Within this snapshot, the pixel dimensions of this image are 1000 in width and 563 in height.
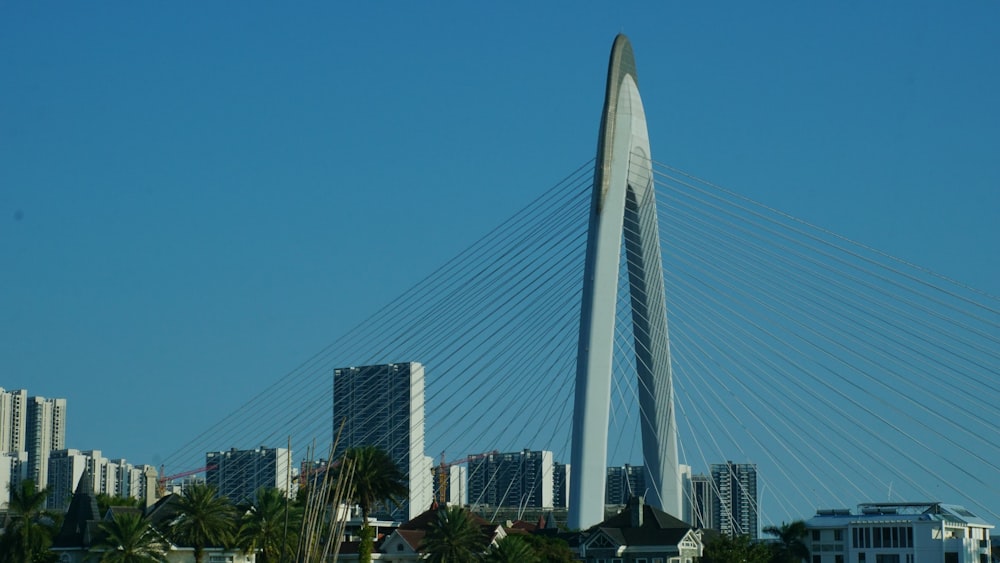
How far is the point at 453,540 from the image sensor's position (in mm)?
59875

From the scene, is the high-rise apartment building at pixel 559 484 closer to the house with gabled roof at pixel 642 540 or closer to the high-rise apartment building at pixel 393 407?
the high-rise apartment building at pixel 393 407

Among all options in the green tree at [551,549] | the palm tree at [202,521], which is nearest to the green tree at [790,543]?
the green tree at [551,549]

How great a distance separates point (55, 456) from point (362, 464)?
110 metres

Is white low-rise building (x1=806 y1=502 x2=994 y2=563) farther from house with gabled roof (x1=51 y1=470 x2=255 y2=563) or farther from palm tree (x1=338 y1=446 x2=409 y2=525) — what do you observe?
house with gabled roof (x1=51 y1=470 x2=255 y2=563)

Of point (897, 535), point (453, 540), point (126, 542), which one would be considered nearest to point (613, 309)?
point (453, 540)

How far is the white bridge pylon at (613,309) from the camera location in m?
46.0

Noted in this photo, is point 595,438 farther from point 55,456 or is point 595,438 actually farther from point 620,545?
point 55,456

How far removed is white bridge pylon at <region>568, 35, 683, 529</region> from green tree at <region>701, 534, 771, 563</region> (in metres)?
8.17

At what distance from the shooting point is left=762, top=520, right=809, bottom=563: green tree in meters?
76.2

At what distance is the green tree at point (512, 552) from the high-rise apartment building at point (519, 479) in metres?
104

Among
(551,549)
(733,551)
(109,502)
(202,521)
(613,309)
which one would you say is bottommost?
(733,551)

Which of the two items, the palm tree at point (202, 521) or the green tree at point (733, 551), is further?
the green tree at point (733, 551)

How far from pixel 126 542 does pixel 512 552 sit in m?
14.7

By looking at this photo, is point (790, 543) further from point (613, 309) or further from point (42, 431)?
point (42, 431)
